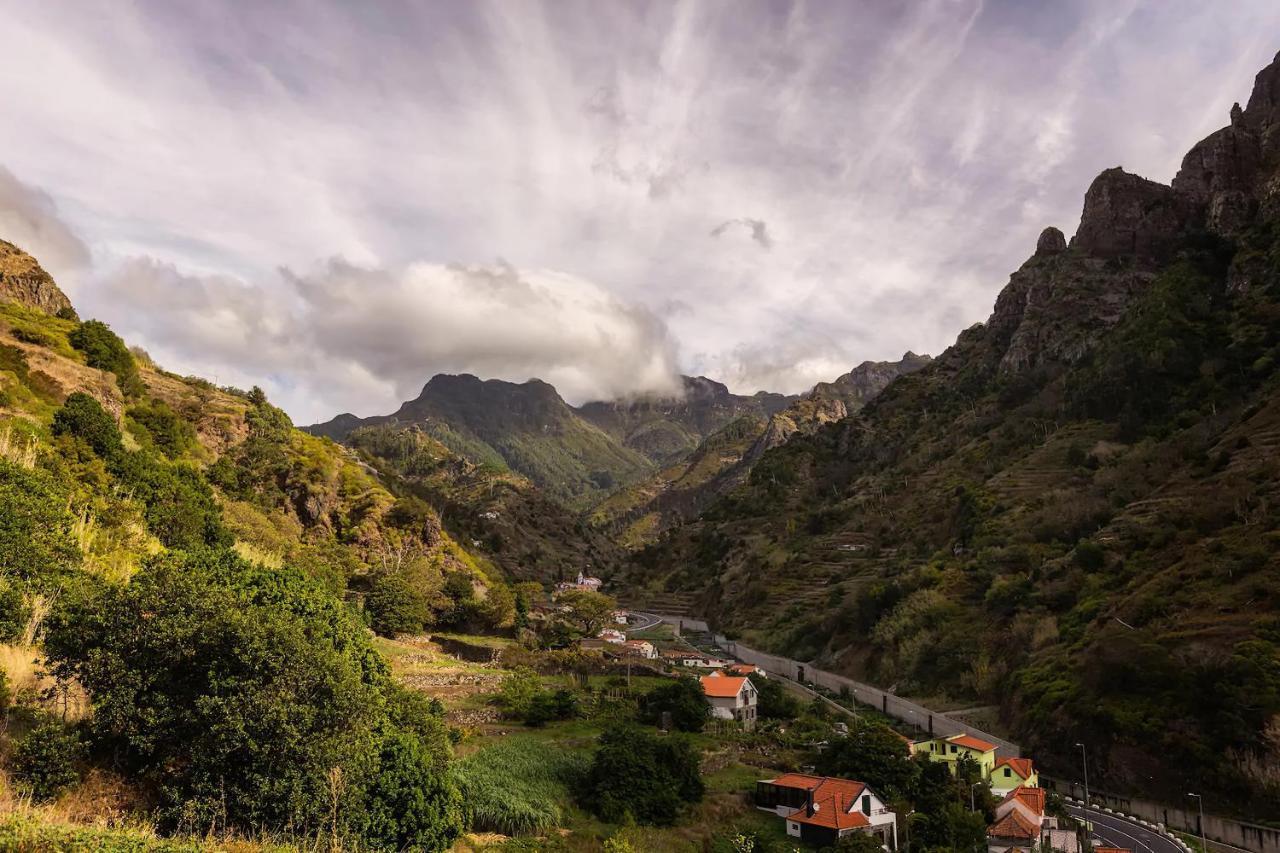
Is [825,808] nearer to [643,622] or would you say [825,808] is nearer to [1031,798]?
[1031,798]

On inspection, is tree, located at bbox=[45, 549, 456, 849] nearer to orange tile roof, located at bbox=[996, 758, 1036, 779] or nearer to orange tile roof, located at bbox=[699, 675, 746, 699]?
orange tile roof, located at bbox=[699, 675, 746, 699]

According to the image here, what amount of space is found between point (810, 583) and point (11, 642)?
91874mm

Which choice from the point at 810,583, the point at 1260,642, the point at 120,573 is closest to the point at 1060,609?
the point at 1260,642

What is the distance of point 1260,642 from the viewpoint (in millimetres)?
37094

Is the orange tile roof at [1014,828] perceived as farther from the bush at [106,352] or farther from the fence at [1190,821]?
the bush at [106,352]

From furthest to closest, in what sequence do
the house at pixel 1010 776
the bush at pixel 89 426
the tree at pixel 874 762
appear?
the house at pixel 1010 776
the bush at pixel 89 426
the tree at pixel 874 762

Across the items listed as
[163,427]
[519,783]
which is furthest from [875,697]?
[163,427]

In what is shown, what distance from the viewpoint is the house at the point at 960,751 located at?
39469 millimetres

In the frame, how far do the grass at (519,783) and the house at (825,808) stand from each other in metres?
9.16

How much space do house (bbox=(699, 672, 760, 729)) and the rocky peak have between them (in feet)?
383

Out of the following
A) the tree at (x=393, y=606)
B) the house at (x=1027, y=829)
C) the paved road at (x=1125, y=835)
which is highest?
the tree at (x=393, y=606)

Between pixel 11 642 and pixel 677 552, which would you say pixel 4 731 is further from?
pixel 677 552

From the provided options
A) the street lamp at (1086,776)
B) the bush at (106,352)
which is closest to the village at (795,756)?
the street lamp at (1086,776)

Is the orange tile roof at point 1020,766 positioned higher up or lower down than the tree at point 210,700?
lower down
